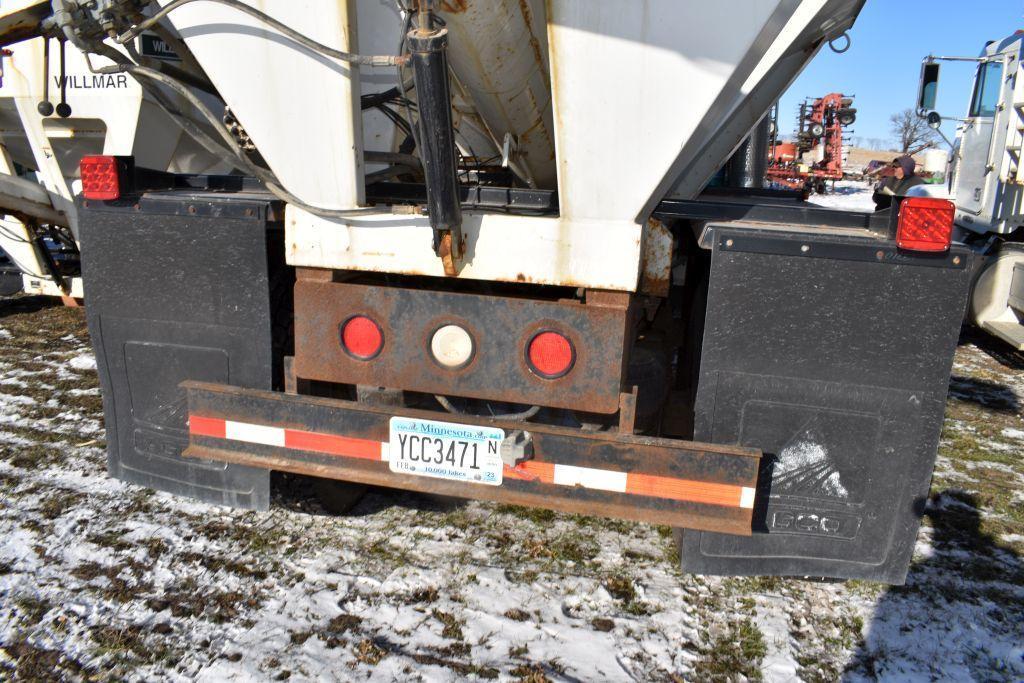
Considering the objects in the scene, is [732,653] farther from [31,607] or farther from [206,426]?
[31,607]

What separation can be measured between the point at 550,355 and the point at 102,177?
5.39 ft

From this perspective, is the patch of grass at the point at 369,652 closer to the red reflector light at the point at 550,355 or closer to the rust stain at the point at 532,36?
the red reflector light at the point at 550,355

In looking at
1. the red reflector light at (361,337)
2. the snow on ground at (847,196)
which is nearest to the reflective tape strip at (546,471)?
the red reflector light at (361,337)

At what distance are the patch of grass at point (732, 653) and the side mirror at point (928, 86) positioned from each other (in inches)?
272

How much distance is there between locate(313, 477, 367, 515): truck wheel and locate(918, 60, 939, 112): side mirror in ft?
23.4

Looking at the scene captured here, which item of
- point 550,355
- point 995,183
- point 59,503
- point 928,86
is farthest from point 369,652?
point 928,86

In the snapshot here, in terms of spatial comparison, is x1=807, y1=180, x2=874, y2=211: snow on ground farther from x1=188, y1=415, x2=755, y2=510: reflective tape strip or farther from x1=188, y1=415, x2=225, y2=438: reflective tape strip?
x1=188, y1=415, x2=225, y2=438: reflective tape strip

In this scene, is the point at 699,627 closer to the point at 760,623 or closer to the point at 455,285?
the point at 760,623

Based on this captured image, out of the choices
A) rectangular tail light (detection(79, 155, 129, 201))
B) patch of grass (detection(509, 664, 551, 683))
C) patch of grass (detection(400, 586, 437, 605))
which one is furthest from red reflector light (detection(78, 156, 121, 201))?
patch of grass (detection(509, 664, 551, 683))

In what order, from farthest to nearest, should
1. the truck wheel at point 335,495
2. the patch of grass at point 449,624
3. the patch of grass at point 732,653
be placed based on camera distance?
the truck wheel at point 335,495 < the patch of grass at point 449,624 < the patch of grass at point 732,653

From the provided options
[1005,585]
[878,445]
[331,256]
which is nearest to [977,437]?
[1005,585]

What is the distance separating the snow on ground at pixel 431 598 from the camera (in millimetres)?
2197

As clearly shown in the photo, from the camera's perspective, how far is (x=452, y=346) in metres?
2.41

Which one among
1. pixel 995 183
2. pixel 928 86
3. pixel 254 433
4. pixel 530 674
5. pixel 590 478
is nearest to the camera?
pixel 530 674
